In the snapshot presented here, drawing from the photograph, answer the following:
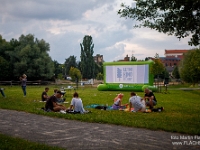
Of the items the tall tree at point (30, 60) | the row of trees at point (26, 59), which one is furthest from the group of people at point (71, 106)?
the tall tree at point (30, 60)

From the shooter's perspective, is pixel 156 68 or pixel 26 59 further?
pixel 26 59

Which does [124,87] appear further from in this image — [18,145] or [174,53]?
[174,53]

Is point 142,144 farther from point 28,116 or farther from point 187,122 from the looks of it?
point 28,116

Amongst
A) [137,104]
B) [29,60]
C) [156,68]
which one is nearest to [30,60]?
[29,60]

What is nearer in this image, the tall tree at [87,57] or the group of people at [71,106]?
the group of people at [71,106]

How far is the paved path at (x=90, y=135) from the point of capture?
22.6 ft

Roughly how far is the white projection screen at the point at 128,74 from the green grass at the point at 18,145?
26.8 metres

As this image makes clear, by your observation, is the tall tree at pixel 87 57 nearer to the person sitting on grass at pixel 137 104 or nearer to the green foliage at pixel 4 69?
the green foliage at pixel 4 69

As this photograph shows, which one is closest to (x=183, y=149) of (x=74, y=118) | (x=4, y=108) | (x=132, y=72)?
(x=74, y=118)

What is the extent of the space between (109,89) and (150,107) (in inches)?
860

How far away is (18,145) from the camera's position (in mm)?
6832

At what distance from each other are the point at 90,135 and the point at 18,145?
2.13 meters

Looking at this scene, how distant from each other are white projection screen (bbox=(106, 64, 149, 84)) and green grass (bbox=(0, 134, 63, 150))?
2677cm

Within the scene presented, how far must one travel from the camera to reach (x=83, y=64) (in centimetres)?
8962
